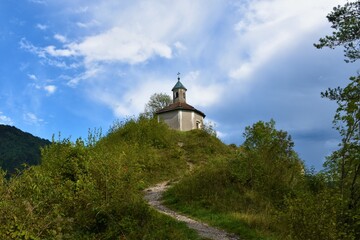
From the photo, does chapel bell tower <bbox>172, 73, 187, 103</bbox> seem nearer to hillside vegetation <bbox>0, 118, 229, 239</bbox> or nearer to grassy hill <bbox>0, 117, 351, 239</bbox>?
grassy hill <bbox>0, 117, 351, 239</bbox>

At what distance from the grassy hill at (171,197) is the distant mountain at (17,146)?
58420mm

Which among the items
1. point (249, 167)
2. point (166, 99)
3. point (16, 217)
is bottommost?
point (16, 217)

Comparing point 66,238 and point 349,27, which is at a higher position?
point 349,27

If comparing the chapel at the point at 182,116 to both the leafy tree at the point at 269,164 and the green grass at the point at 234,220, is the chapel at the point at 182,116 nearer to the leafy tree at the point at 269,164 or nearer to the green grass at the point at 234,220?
the leafy tree at the point at 269,164

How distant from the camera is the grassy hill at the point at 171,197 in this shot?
23.4 feet

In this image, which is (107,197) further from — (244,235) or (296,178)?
Answer: (296,178)

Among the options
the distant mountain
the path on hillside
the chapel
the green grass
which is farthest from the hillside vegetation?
the distant mountain

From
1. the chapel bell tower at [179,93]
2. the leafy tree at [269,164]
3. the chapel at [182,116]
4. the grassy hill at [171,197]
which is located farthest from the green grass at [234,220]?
the chapel bell tower at [179,93]

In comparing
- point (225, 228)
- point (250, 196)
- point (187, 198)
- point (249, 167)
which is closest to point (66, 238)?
point (225, 228)

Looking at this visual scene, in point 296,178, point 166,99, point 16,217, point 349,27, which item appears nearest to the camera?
point 16,217

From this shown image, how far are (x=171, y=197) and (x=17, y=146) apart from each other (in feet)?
252

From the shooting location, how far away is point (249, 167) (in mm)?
15156

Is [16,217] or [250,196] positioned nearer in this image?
[16,217]

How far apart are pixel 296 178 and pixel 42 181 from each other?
405 inches
